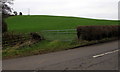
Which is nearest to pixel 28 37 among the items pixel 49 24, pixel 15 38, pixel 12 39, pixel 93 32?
pixel 15 38

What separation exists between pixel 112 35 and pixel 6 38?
445 inches

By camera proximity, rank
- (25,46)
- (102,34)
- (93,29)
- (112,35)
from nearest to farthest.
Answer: (25,46)
(93,29)
(102,34)
(112,35)

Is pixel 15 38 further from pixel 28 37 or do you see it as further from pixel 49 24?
pixel 49 24

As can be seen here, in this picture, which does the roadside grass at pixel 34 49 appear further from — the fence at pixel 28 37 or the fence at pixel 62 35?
the fence at pixel 28 37

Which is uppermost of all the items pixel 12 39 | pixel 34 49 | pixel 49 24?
pixel 49 24

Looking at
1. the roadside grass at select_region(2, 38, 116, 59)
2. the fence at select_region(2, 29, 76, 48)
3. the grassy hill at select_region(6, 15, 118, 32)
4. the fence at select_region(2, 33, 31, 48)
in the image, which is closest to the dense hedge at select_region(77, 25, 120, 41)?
the roadside grass at select_region(2, 38, 116, 59)

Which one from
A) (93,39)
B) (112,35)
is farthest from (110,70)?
(112,35)

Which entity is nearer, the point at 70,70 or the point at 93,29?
the point at 70,70

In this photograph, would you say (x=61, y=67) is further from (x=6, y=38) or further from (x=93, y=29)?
(x=6, y=38)

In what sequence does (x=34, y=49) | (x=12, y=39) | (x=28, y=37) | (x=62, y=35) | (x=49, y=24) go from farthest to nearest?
(x=49, y=24)
(x=28, y=37)
(x=62, y=35)
(x=12, y=39)
(x=34, y=49)

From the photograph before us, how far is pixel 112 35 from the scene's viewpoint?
15.9 metres

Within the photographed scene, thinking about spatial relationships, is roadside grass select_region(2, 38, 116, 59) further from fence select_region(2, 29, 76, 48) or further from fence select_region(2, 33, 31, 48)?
fence select_region(2, 33, 31, 48)

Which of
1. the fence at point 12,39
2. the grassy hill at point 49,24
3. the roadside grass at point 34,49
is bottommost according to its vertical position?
the roadside grass at point 34,49

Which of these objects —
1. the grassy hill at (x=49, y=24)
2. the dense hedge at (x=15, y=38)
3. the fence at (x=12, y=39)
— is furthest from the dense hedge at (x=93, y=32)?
the grassy hill at (x=49, y=24)
